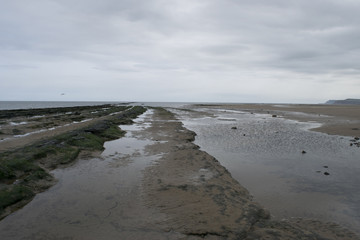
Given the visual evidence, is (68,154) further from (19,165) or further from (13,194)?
(13,194)

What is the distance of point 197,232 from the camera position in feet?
17.0

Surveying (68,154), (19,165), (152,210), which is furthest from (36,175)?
(152,210)

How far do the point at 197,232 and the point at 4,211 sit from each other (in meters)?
5.14

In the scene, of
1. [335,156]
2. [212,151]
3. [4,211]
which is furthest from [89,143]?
[335,156]

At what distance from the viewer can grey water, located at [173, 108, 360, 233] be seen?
682cm

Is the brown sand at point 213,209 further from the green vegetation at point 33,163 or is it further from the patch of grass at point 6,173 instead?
the patch of grass at point 6,173

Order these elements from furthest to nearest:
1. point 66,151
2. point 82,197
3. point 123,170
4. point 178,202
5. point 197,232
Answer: point 66,151
point 123,170
point 82,197
point 178,202
point 197,232

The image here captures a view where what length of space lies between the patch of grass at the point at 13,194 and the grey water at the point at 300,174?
7224mm

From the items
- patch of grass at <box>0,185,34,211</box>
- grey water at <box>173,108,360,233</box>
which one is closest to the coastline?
grey water at <box>173,108,360,233</box>

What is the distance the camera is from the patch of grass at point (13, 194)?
255 inches

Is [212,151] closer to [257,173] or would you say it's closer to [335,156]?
[257,173]

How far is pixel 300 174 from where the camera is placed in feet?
33.1

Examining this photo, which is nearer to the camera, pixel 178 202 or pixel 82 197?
pixel 178 202

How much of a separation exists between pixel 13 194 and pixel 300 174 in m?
10.7
